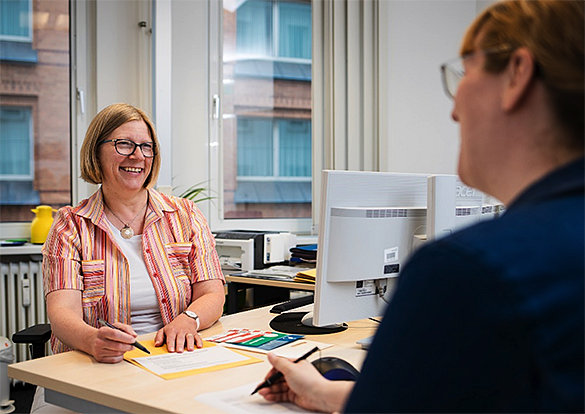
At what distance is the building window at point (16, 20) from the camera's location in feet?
12.3

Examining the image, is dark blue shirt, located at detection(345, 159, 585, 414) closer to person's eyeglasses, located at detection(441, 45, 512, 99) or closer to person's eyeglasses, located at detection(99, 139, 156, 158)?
person's eyeglasses, located at detection(441, 45, 512, 99)

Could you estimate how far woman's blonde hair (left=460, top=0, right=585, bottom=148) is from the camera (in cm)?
56

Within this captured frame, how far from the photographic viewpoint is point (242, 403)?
126 cm

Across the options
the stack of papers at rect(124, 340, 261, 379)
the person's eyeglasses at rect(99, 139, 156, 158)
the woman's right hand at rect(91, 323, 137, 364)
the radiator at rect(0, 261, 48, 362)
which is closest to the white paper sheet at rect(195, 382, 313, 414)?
the stack of papers at rect(124, 340, 261, 379)

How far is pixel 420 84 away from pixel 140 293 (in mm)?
3086

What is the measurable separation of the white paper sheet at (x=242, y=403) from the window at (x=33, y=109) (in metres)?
2.99

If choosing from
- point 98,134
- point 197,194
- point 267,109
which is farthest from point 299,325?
point 267,109

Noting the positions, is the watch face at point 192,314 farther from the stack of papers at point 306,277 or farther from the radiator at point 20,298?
the radiator at point 20,298

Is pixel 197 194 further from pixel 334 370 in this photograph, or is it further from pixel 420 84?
pixel 334 370

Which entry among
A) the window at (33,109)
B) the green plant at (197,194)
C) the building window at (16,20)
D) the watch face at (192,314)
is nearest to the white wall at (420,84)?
the green plant at (197,194)

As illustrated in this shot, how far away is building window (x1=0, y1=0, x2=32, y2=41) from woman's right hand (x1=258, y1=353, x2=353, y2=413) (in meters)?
3.34

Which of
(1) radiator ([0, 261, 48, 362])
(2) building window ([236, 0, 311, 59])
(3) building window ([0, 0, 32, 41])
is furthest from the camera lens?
(2) building window ([236, 0, 311, 59])

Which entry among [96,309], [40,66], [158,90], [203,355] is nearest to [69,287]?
[96,309]

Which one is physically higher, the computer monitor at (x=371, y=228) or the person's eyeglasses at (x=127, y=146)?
the person's eyeglasses at (x=127, y=146)
